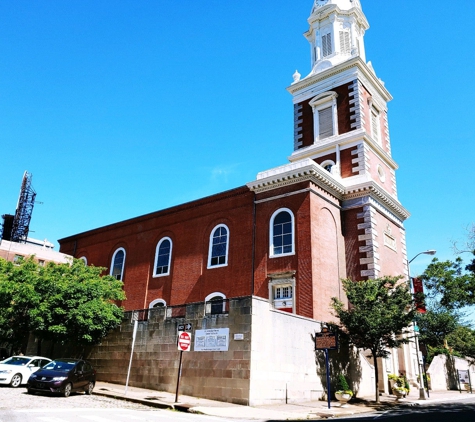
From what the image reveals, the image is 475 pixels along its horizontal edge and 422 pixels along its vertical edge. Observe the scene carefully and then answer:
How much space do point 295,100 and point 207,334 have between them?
21.3 m

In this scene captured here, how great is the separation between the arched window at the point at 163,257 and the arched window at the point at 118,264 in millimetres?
4053

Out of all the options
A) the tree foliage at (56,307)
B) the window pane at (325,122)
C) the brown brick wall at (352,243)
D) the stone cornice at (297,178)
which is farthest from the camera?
the window pane at (325,122)

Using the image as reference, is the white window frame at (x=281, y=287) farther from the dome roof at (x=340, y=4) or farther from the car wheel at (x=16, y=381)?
the dome roof at (x=340, y=4)

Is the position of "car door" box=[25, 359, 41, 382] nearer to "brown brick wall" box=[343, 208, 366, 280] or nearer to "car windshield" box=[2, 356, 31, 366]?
"car windshield" box=[2, 356, 31, 366]

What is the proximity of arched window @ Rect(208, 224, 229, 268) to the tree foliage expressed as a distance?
21.7 feet

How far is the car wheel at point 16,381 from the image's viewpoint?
1839cm

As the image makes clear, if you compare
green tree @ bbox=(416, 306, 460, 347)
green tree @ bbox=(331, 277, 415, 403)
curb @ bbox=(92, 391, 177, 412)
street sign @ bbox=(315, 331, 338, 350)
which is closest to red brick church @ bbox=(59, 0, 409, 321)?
green tree @ bbox=(331, 277, 415, 403)

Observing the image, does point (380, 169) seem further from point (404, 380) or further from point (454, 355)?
point (454, 355)

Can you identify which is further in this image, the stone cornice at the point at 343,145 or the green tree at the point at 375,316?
the stone cornice at the point at 343,145

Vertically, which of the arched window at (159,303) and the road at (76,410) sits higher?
the arched window at (159,303)

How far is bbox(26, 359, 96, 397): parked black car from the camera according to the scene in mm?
16156

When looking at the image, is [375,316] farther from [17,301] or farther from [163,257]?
[17,301]

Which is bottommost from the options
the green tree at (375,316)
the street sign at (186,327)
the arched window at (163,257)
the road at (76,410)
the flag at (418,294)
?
the road at (76,410)

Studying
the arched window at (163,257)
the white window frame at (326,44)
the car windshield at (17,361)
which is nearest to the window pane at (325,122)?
the white window frame at (326,44)
